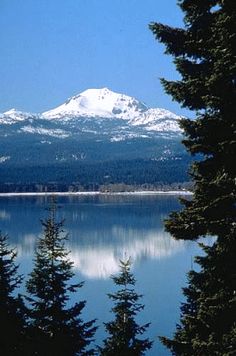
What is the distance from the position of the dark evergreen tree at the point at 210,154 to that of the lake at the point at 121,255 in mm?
1148

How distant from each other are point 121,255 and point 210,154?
72189 mm

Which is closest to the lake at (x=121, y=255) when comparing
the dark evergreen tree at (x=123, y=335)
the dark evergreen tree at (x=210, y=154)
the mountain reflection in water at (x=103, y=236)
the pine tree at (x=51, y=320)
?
the mountain reflection in water at (x=103, y=236)

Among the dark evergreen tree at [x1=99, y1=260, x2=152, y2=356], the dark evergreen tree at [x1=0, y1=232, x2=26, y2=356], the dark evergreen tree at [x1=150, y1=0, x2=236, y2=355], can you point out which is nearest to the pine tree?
the dark evergreen tree at [x1=0, y1=232, x2=26, y2=356]

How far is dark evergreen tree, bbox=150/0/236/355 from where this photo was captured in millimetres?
7191

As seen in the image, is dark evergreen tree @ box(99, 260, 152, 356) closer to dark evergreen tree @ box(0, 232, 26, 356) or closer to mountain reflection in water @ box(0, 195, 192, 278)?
dark evergreen tree @ box(0, 232, 26, 356)

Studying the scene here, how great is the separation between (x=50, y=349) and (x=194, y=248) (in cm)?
7315

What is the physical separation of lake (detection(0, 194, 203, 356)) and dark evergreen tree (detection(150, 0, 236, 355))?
3.76ft

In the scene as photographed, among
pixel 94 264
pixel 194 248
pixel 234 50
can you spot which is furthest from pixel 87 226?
pixel 234 50

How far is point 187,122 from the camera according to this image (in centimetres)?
795

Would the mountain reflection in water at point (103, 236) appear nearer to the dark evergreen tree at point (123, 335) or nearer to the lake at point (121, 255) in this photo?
the lake at point (121, 255)

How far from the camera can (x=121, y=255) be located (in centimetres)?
7894

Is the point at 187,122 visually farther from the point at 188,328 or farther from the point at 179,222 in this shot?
the point at 188,328

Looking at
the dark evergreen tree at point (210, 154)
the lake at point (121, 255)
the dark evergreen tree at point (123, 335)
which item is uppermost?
the dark evergreen tree at point (210, 154)

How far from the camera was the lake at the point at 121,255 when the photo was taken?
43.9 meters
